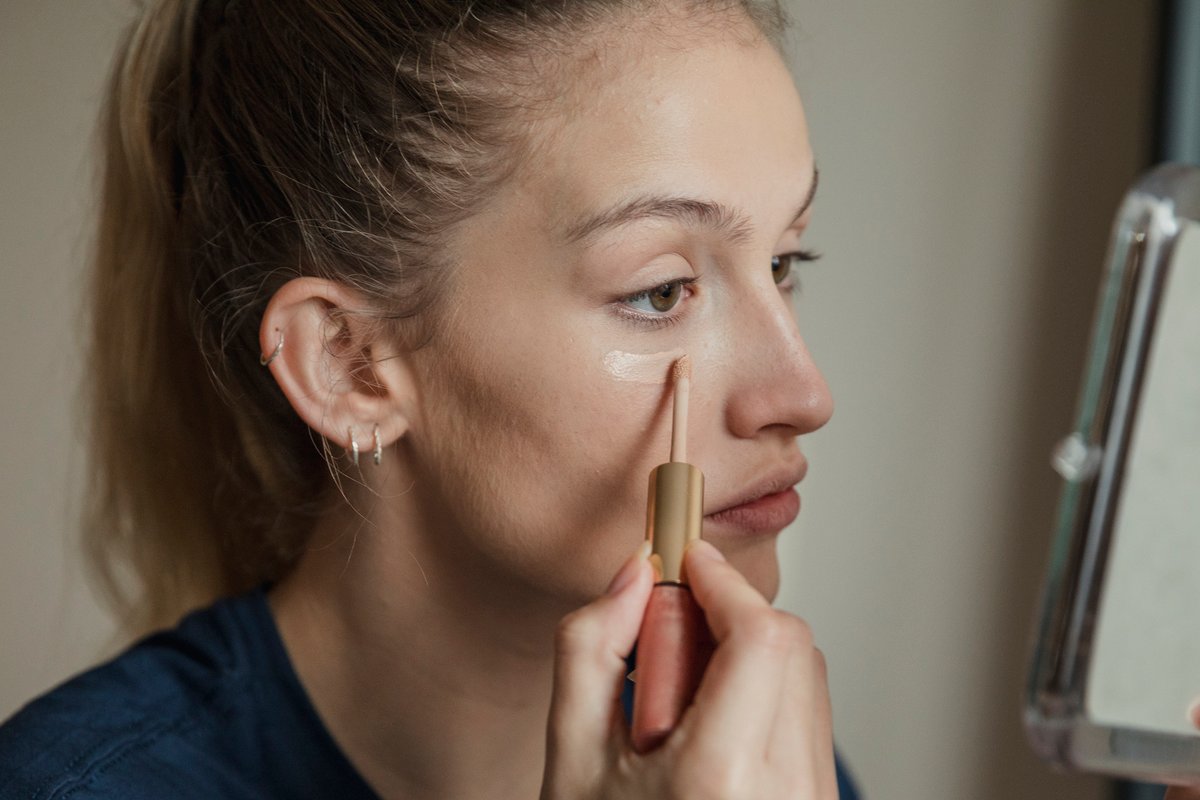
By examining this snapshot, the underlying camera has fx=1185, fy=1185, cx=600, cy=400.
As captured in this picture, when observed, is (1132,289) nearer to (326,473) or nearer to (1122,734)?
(1122,734)

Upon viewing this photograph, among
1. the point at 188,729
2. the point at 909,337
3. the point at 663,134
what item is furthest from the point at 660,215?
the point at 909,337

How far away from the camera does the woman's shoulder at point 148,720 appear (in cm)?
89

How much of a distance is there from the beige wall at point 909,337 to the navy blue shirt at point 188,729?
60 cm

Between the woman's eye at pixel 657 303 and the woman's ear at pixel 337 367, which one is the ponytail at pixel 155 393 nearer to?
the woman's ear at pixel 337 367

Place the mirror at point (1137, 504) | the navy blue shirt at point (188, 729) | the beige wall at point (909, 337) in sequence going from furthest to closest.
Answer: the beige wall at point (909, 337) → the navy blue shirt at point (188, 729) → the mirror at point (1137, 504)

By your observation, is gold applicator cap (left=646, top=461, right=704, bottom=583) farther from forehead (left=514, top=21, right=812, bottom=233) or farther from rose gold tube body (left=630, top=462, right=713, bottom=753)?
forehead (left=514, top=21, right=812, bottom=233)

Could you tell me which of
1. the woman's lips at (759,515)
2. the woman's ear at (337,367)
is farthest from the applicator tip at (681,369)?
the woman's ear at (337,367)

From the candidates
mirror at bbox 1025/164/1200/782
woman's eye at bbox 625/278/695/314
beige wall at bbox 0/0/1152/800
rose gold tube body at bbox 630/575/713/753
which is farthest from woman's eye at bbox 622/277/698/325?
beige wall at bbox 0/0/1152/800

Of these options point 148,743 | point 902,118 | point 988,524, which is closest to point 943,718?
point 988,524

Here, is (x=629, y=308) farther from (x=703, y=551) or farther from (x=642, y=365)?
(x=703, y=551)

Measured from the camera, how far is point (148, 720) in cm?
95

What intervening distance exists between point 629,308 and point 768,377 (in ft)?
0.36

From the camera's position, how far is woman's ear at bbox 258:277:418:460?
0.89 metres

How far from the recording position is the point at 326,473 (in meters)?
1.04
